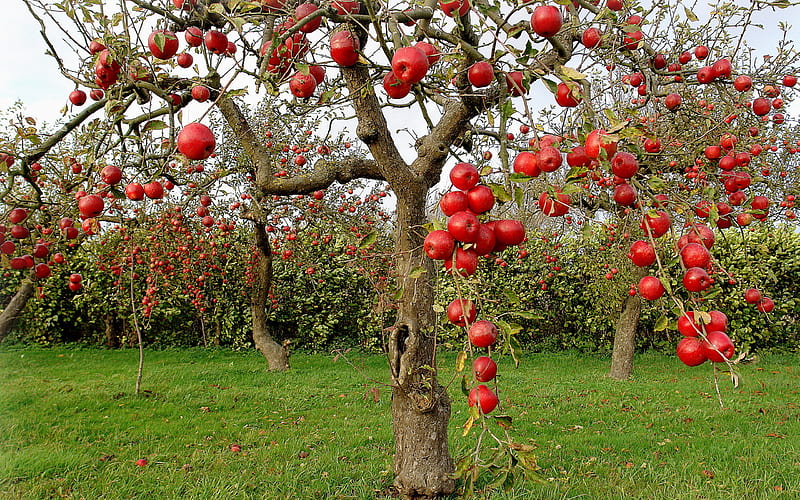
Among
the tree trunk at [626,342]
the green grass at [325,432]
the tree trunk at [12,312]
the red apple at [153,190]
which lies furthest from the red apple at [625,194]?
the tree trunk at [626,342]

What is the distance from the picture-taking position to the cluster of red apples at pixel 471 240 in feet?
3.76

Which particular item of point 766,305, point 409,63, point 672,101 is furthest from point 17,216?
point 672,101

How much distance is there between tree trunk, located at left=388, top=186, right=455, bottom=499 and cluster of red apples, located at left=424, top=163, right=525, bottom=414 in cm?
162

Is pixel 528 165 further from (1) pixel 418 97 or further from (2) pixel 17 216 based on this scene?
(2) pixel 17 216

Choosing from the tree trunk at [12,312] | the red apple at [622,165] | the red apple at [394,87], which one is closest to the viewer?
the red apple at [622,165]

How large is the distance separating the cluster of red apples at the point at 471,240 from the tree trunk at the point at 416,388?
5.32 feet

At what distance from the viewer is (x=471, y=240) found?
1.15m

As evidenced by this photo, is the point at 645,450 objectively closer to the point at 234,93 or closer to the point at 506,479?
the point at 506,479

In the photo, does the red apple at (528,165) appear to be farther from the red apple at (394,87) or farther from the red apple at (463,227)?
the red apple at (394,87)

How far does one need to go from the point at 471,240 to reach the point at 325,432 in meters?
3.99

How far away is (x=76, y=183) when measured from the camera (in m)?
1.97

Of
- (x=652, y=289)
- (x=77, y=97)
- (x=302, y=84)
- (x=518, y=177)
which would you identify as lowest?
(x=652, y=289)

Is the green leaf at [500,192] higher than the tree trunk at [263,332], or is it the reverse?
the green leaf at [500,192]

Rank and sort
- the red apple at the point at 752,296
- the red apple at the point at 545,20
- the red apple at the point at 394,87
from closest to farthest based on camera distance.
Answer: the red apple at the point at 545,20, the red apple at the point at 394,87, the red apple at the point at 752,296
